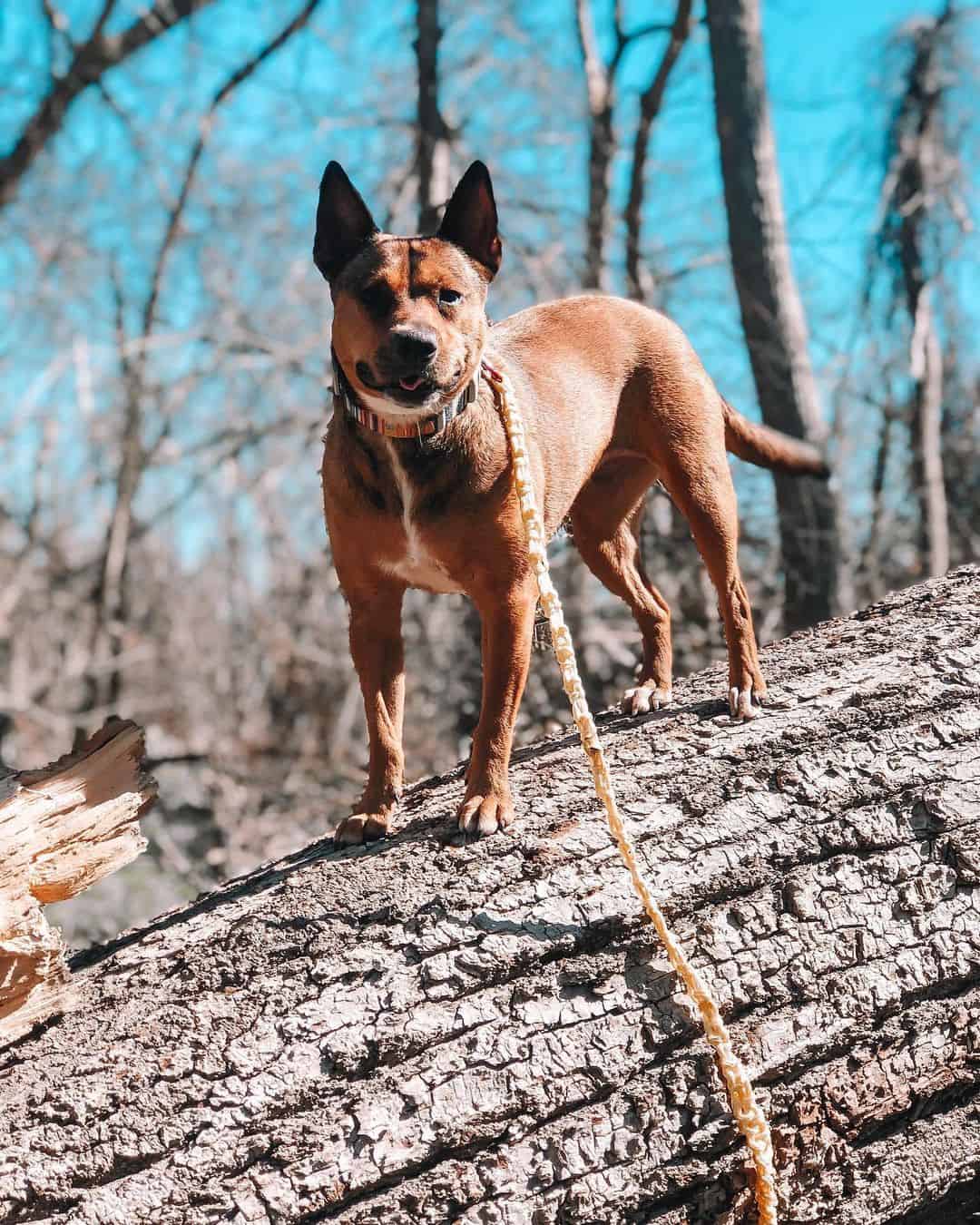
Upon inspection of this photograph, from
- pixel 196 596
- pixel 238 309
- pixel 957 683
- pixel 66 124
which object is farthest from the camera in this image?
pixel 196 596

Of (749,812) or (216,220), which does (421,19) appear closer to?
(216,220)

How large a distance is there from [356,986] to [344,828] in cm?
61

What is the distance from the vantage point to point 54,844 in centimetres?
277

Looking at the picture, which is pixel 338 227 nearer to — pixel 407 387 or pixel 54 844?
pixel 407 387

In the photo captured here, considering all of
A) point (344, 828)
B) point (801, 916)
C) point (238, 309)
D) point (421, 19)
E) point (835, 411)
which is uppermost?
point (421, 19)

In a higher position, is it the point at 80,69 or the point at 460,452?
the point at 80,69

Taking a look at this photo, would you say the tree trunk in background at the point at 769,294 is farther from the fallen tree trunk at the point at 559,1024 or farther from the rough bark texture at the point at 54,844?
the rough bark texture at the point at 54,844

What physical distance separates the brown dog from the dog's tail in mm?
431

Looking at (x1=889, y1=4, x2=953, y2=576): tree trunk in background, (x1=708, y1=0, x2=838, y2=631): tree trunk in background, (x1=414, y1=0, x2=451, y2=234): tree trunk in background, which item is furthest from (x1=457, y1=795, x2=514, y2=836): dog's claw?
(x1=889, y1=4, x2=953, y2=576): tree trunk in background

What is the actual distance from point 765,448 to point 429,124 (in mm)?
3738

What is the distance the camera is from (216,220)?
10117 mm

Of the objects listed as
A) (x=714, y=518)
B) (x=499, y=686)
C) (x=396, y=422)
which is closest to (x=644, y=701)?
(x=714, y=518)

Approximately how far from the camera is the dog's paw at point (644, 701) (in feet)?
12.0

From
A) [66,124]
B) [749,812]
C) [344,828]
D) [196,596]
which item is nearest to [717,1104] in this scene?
[749,812]
